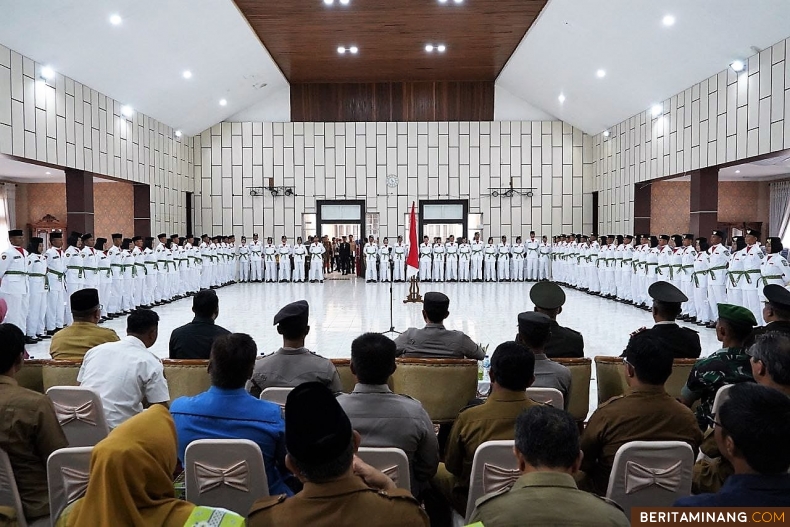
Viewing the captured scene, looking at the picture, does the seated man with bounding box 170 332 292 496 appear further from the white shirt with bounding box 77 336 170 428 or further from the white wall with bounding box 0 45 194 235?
the white wall with bounding box 0 45 194 235

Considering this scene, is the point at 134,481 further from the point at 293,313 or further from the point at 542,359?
the point at 542,359

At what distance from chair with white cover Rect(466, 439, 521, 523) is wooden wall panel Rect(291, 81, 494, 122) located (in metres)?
17.9

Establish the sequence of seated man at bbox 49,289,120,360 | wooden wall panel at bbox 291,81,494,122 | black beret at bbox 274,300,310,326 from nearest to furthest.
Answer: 1. black beret at bbox 274,300,310,326
2. seated man at bbox 49,289,120,360
3. wooden wall panel at bbox 291,81,494,122

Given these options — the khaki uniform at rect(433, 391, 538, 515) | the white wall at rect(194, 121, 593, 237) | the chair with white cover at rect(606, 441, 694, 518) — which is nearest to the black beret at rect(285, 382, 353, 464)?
the khaki uniform at rect(433, 391, 538, 515)

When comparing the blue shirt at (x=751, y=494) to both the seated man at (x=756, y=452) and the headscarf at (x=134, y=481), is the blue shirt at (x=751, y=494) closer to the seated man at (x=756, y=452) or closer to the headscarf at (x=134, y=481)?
the seated man at (x=756, y=452)

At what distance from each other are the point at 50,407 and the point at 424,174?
17.7m

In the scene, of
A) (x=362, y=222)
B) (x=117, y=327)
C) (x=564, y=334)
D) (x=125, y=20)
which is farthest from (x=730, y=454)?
(x=362, y=222)

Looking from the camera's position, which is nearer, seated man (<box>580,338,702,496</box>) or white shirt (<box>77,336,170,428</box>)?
seated man (<box>580,338,702,496</box>)

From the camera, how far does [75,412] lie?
8.23 ft

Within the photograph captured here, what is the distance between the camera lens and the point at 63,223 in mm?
20281

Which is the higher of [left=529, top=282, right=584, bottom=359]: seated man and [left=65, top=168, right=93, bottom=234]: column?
[left=65, top=168, right=93, bottom=234]: column

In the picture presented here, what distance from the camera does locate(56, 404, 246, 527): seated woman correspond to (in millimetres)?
1281

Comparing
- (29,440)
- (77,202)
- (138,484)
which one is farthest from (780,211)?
(138,484)

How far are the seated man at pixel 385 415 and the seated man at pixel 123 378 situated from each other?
1.13 m
